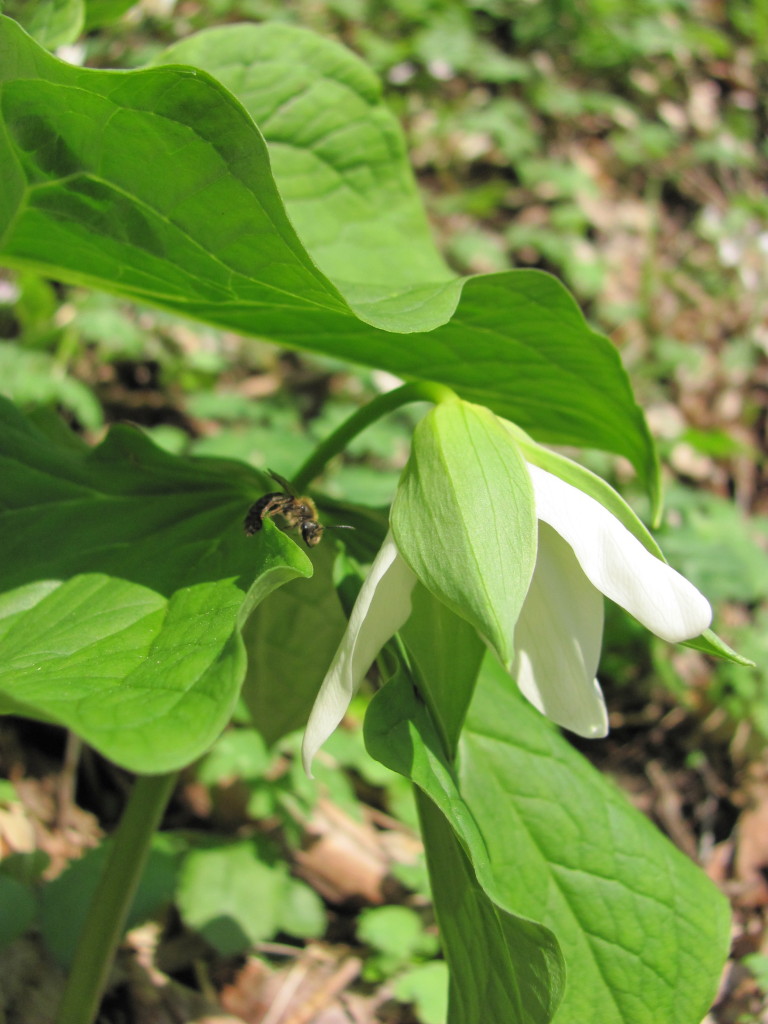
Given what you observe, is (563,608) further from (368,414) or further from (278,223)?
(278,223)

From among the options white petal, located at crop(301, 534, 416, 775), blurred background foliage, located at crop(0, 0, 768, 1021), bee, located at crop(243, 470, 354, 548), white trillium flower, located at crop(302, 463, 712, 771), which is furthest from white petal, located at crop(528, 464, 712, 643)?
blurred background foliage, located at crop(0, 0, 768, 1021)

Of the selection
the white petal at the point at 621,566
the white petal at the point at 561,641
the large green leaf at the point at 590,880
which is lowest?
the large green leaf at the point at 590,880

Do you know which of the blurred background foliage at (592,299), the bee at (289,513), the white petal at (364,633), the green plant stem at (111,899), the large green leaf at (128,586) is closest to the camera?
the large green leaf at (128,586)

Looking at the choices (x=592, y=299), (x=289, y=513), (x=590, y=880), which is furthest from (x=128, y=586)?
(x=592, y=299)

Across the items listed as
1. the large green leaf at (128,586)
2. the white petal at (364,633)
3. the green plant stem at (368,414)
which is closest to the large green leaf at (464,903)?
the white petal at (364,633)

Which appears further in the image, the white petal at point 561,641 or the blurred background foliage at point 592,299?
the blurred background foliage at point 592,299

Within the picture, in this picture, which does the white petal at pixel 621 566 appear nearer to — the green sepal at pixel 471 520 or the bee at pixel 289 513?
the green sepal at pixel 471 520

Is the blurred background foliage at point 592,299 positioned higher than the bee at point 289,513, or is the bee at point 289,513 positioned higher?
the bee at point 289,513

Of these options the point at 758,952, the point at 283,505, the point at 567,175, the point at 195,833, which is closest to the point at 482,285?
the point at 283,505

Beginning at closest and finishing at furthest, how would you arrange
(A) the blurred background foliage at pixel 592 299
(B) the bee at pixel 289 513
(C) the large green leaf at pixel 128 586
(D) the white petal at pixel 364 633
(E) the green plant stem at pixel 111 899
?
(C) the large green leaf at pixel 128 586 < (D) the white petal at pixel 364 633 < (B) the bee at pixel 289 513 < (E) the green plant stem at pixel 111 899 < (A) the blurred background foliage at pixel 592 299
